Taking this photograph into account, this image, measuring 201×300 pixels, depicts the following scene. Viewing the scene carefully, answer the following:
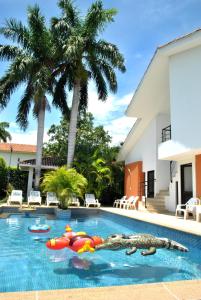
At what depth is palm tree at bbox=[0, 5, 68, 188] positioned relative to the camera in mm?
19812

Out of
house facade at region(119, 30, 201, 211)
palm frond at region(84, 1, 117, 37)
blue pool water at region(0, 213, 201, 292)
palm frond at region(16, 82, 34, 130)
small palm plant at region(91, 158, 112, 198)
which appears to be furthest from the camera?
palm frond at region(16, 82, 34, 130)

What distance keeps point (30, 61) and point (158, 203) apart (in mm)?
12812

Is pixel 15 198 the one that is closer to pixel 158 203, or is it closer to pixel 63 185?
pixel 63 185

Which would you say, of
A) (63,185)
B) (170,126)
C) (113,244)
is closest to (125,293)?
(113,244)

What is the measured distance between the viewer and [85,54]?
67.5 feet

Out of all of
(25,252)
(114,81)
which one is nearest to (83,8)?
(114,81)

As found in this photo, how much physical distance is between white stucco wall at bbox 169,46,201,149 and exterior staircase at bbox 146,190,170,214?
4.76m

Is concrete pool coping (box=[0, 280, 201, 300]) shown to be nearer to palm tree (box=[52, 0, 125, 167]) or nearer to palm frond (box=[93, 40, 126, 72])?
palm tree (box=[52, 0, 125, 167])

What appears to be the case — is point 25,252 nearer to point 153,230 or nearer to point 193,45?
point 153,230

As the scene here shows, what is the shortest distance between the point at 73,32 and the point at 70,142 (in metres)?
7.68

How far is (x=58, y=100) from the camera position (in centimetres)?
2159

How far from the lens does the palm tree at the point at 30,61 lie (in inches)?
780

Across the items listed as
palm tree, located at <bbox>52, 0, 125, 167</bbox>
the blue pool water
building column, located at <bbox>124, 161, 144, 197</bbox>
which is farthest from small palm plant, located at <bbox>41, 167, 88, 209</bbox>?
the blue pool water

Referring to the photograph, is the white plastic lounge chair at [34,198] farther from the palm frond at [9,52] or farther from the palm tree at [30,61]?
the palm frond at [9,52]
